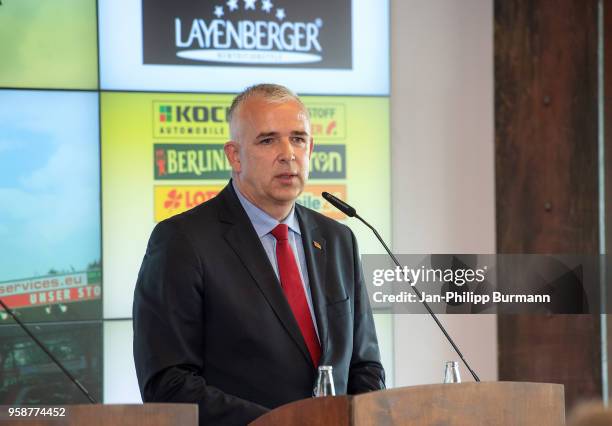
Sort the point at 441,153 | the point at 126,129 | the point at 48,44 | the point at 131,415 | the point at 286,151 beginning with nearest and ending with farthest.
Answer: the point at 131,415
the point at 286,151
the point at 48,44
the point at 126,129
the point at 441,153

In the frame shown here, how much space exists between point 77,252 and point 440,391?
2559 millimetres

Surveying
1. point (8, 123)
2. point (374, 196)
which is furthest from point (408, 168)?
point (8, 123)

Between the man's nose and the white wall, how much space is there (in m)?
Result: 1.79

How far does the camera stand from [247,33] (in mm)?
3936

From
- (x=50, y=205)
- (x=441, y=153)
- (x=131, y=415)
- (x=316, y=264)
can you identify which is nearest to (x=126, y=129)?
(x=50, y=205)

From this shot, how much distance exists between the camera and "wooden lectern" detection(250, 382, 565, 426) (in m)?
1.41

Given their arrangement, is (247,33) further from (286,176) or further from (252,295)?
(252,295)

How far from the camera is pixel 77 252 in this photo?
3.76 m

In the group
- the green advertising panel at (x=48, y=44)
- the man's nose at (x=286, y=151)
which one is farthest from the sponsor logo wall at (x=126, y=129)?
the man's nose at (x=286, y=151)

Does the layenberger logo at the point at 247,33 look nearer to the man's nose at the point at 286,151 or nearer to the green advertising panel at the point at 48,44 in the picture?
the green advertising panel at the point at 48,44

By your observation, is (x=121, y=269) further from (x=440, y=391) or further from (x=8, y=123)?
(x=440, y=391)

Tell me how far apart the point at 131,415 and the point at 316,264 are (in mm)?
1073

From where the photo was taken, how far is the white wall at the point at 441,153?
4.10 metres

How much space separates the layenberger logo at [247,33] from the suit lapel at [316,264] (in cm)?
157
